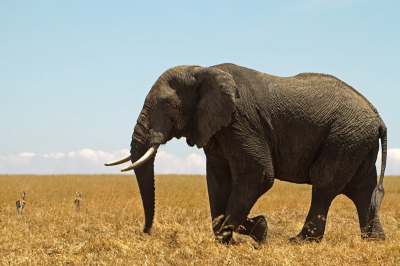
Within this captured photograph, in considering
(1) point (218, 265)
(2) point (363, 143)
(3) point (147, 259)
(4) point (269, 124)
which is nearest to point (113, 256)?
(3) point (147, 259)

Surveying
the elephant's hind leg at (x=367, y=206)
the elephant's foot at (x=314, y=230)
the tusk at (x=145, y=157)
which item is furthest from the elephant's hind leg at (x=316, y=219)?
the tusk at (x=145, y=157)

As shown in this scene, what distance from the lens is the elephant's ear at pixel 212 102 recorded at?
739 cm

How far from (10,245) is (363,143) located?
6377 millimetres

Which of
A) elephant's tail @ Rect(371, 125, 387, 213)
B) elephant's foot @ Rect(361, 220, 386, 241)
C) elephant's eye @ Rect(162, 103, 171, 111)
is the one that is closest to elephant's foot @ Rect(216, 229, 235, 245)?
elephant's eye @ Rect(162, 103, 171, 111)

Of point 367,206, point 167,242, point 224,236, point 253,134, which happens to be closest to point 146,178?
point 167,242

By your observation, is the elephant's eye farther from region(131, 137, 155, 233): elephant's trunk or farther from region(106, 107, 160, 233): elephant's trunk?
region(131, 137, 155, 233): elephant's trunk

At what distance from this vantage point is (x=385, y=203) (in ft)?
49.1

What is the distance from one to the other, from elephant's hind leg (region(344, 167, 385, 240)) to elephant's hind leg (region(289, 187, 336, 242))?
1078mm

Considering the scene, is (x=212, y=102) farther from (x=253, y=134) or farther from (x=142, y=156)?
(x=142, y=156)

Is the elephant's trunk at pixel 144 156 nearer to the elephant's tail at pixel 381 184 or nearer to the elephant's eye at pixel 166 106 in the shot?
the elephant's eye at pixel 166 106

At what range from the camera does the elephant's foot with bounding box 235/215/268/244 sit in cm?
791

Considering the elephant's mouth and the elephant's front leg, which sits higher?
the elephant's mouth

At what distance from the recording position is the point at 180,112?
7.74m

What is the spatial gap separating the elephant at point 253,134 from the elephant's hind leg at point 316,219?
0.02m
